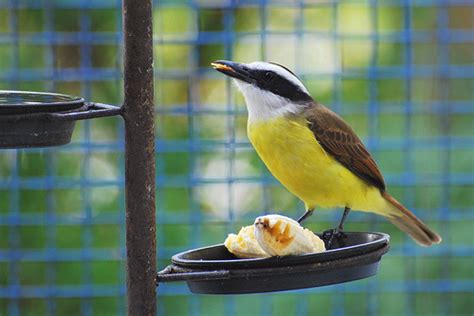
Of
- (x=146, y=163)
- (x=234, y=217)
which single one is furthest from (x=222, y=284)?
(x=234, y=217)

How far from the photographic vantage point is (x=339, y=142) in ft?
11.0

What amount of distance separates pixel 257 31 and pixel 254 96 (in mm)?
1778

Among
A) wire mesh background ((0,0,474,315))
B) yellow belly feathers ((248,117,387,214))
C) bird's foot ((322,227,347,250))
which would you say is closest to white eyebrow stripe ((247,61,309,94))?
yellow belly feathers ((248,117,387,214))

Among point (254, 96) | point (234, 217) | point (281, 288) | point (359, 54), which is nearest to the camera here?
point (281, 288)

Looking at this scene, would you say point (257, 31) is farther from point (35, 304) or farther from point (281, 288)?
point (281, 288)

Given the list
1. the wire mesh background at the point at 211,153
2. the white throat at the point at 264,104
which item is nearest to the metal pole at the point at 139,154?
the white throat at the point at 264,104

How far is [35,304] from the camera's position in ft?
16.9

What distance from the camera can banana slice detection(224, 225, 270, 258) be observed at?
236 cm

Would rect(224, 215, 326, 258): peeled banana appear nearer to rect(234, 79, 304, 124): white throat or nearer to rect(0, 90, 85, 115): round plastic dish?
rect(0, 90, 85, 115): round plastic dish

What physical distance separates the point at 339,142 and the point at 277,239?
1175 millimetres

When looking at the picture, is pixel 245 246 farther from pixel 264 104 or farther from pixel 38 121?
pixel 264 104

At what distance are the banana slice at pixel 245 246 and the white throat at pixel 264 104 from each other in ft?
2.89

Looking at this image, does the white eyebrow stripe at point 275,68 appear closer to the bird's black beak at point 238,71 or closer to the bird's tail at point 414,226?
the bird's black beak at point 238,71

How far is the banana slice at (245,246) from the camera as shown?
236 cm
